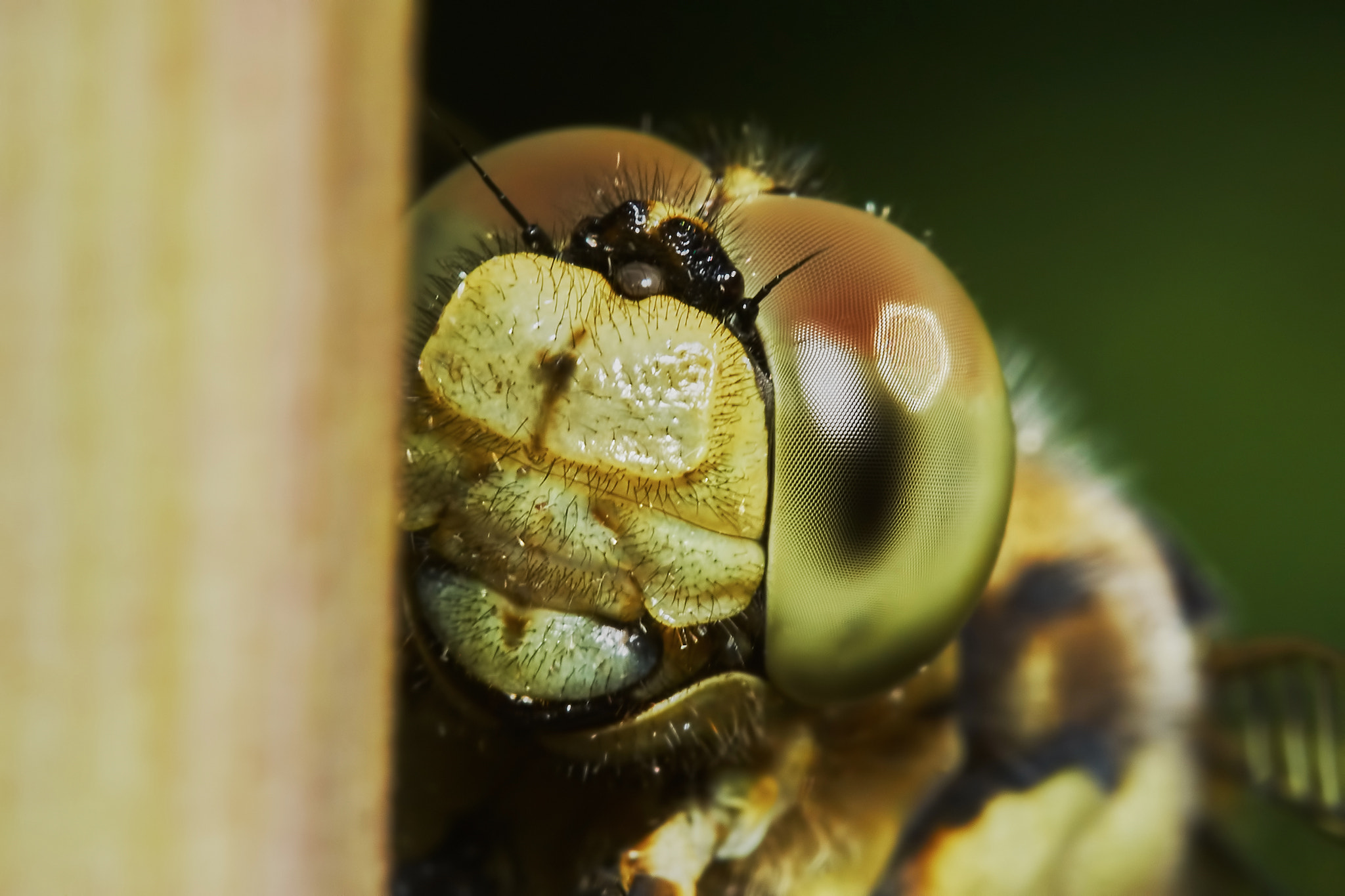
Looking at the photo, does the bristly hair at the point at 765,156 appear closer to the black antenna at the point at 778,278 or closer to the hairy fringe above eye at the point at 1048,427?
the black antenna at the point at 778,278

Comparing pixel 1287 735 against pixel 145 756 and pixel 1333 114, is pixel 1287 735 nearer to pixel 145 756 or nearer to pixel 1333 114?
pixel 145 756

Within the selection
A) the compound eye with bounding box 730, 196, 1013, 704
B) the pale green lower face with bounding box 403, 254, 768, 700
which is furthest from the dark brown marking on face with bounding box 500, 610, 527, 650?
the compound eye with bounding box 730, 196, 1013, 704

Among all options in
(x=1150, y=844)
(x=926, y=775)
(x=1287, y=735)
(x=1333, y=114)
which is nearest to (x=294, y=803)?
(x=926, y=775)

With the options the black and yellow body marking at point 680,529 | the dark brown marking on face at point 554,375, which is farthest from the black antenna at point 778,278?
the dark brown marking on face at point 554,375

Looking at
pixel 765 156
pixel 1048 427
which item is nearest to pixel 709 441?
pixel 765 156

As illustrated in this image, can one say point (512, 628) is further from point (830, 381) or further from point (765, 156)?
point (765, 156)

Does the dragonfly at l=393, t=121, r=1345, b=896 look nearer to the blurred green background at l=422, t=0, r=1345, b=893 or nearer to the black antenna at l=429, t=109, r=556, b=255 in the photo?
the black antenna at l=429, t=109, r=556, b=255
